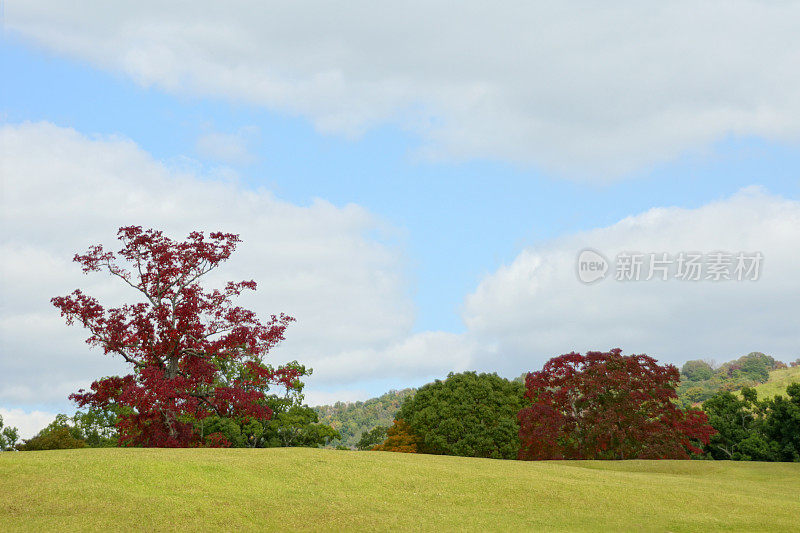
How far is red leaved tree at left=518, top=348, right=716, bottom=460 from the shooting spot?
3072 cm

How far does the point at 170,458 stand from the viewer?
16.6 meters

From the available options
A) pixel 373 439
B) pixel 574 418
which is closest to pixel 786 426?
pixel 574 418

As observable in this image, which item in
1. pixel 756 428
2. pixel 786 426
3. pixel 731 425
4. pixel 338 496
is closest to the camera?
pixel 338 496

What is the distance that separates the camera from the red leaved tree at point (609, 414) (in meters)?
30.7

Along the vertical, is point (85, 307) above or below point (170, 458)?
above

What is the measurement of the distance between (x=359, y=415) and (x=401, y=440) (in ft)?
188

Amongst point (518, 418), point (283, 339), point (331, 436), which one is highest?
point (283, 339)

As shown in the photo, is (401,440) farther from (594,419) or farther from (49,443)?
(49,443)

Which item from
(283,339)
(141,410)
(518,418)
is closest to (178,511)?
(141,410)

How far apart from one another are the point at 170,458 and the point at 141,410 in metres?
7.17

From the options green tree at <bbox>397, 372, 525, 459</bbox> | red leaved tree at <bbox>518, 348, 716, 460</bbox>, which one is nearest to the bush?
green tree at <bbox>397, 372, 525, 459</bbox>

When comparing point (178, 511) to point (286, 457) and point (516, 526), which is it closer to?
point (286, 457)

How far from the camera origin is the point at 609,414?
3061cm

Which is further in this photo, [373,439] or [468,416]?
[373,439]
